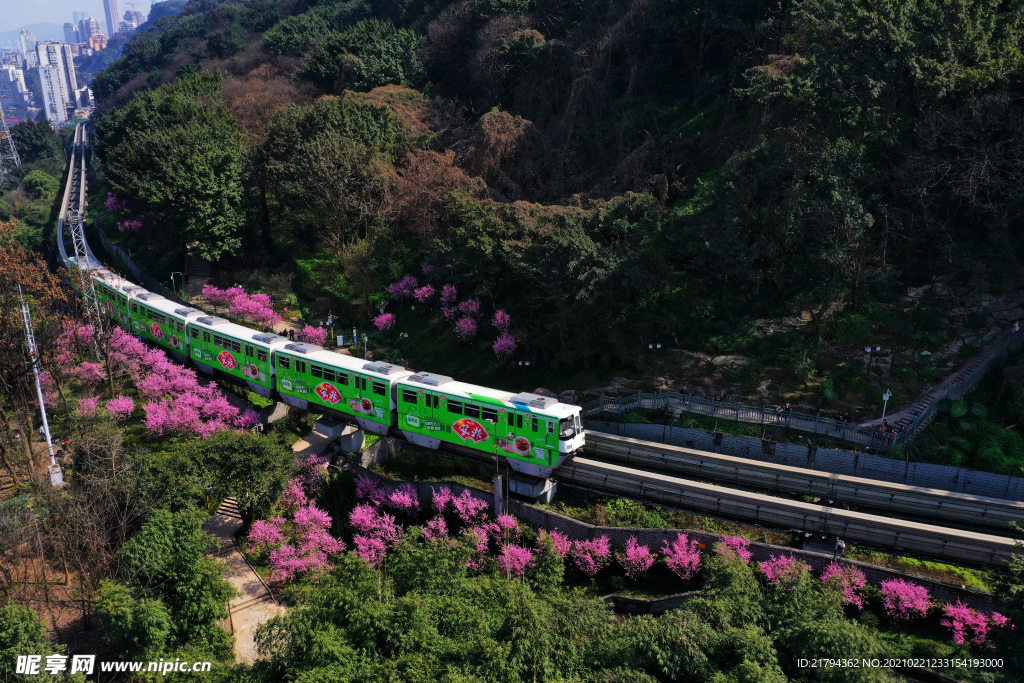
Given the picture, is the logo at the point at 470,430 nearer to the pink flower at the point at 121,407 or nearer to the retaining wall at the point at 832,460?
the retaining wall at the point at 832,460

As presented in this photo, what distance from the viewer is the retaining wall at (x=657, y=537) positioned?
67.9ft

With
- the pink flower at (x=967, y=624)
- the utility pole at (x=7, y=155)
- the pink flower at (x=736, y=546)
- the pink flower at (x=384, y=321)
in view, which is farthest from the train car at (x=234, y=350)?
the utility pole at (x=7, y=155)

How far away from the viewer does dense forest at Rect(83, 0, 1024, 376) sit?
3009 cm

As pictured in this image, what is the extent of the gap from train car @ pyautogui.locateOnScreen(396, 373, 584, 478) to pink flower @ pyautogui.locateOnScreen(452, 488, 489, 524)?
1.97 meters

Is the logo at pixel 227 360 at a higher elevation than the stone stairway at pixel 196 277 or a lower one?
lower

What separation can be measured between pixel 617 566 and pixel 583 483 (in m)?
3.70

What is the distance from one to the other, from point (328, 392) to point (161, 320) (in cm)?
1449

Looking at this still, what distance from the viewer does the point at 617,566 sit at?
2527 cm

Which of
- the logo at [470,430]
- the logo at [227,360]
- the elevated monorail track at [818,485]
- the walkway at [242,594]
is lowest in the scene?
the walkway at [242,594]

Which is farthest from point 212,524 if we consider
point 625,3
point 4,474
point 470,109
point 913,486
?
point 625,3

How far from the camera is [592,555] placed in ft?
81.8

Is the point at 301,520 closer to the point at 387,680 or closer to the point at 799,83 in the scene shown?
the point at 387,680

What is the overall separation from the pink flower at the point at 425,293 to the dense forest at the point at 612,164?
87 cm

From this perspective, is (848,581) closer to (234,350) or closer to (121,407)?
(234,350)
